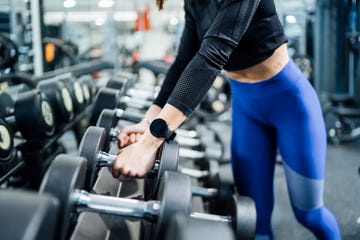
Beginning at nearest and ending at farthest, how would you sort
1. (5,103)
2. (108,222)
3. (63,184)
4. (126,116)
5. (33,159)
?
(63,184) → (108,222) → (126,116) → (33,159) → (5,103)

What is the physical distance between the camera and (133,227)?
108 centimetres

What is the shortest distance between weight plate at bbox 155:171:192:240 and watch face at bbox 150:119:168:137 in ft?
0.65

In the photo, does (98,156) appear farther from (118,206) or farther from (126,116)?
(126,116)

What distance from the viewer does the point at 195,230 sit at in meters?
0.53

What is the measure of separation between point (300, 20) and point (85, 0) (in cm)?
541

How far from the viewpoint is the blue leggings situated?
1196mm

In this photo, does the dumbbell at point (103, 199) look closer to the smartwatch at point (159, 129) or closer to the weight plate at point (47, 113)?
the smartwatch at point (159, 129)

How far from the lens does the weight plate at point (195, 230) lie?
1.69ft

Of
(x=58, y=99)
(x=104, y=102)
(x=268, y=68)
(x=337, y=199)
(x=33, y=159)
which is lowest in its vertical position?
(x=337, y=199)

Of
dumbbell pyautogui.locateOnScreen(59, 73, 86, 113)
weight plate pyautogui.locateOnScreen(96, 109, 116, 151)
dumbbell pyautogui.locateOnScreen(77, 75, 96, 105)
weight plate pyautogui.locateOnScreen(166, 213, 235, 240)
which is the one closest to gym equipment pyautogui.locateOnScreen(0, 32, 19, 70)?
dumbbell pyautogui.locateOnScreen(77, 75, 96, 105)

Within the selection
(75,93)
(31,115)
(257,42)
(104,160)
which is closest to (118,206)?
(104,160)

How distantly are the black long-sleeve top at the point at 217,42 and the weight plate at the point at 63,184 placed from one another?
296mm

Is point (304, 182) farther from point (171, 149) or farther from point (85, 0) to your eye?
point (85, 0)

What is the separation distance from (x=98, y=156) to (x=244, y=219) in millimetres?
478
